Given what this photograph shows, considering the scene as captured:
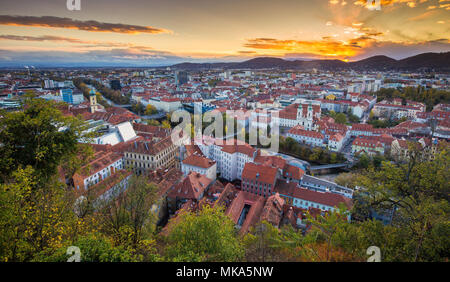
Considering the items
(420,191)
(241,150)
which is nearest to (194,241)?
(420,191)

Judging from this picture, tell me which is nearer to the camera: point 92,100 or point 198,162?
point 198,162

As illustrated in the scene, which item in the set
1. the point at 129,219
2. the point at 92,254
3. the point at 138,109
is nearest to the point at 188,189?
the point at 129,219

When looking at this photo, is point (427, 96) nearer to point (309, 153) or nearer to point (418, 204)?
point (309, 153)

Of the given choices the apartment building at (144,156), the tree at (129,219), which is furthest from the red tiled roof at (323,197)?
the apartment building at (144,156)

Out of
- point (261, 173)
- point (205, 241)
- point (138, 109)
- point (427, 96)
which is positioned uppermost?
point (427, 96)

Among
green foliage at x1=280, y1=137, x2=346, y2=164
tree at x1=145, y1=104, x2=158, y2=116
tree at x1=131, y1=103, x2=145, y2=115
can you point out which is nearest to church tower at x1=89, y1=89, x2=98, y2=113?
tree at x1=145, y1=104, x2=158, y2=116

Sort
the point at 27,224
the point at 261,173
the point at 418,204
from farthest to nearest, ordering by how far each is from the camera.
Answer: the point at 261,173 → the point at 418,204 → the point at 27,224

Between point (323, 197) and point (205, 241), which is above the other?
point (205, 241)

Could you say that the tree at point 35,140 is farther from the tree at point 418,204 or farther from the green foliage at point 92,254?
the tree at point 418,204

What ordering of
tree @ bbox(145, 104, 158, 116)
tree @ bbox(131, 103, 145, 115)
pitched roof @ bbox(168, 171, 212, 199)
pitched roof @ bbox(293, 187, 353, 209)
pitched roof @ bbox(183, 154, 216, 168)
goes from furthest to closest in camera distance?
1. tree @ bbox(131, 103, 145, 115)
2. tree @ bbox(145, 104, 158, 116)
3. pitched roof @ bbox(183, 154, 216, 168)
4. pitched roof @ bbox(293, 187, 353, 209)
5. pitched roof @ bbox(168, 171, 212, 199)

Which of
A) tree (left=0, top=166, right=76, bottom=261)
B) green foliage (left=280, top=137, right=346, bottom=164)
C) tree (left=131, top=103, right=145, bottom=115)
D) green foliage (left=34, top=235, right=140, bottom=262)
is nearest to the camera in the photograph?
green foliage (left=34, top=235, right=140, bottom=262)

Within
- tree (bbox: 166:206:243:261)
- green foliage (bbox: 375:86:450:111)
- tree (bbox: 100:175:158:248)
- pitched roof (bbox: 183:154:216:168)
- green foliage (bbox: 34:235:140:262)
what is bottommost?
pitched roof (bbox: 183:154:216:168)

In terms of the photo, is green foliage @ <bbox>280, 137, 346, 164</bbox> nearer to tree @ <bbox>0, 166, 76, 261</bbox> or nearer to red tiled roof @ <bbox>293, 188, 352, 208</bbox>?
red tiled roof @ <bbox>293, 188, 352, 208</bbox>
